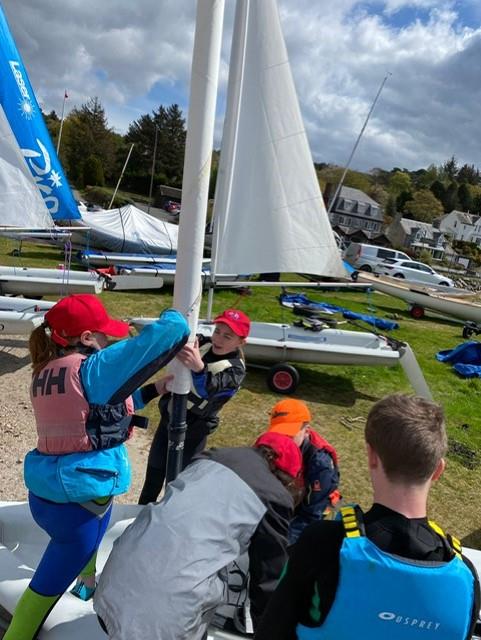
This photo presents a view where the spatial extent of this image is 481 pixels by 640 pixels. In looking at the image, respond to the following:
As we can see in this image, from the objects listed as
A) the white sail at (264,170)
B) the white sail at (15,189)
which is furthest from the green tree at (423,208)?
the white sail at (15,189)

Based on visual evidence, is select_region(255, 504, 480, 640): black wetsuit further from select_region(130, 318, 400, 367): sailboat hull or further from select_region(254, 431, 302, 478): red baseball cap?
select_region(130, 318, 400, 367): sailboat hull

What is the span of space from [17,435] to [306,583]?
4343 millimetres

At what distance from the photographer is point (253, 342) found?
6758mm

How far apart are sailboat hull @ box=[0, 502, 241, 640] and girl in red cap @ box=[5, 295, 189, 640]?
0.14m

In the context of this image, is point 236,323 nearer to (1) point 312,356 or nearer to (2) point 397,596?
(2) point 397,596

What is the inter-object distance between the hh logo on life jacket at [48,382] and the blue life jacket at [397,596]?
1219mm

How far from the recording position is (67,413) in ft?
6.04

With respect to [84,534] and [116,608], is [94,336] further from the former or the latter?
[116,608]

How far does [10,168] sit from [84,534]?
495 centimetres

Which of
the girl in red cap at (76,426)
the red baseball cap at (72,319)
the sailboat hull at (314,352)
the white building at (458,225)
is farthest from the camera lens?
the white building at (458,225)

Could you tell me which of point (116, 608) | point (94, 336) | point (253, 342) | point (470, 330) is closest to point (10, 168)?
point (253, 342)

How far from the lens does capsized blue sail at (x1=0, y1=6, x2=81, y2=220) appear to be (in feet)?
17.3

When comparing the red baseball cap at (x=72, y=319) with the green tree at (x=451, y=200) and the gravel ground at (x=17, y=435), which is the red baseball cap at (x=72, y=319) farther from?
the green tree at (x=451, y=200)

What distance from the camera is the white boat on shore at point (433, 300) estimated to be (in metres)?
14.2
